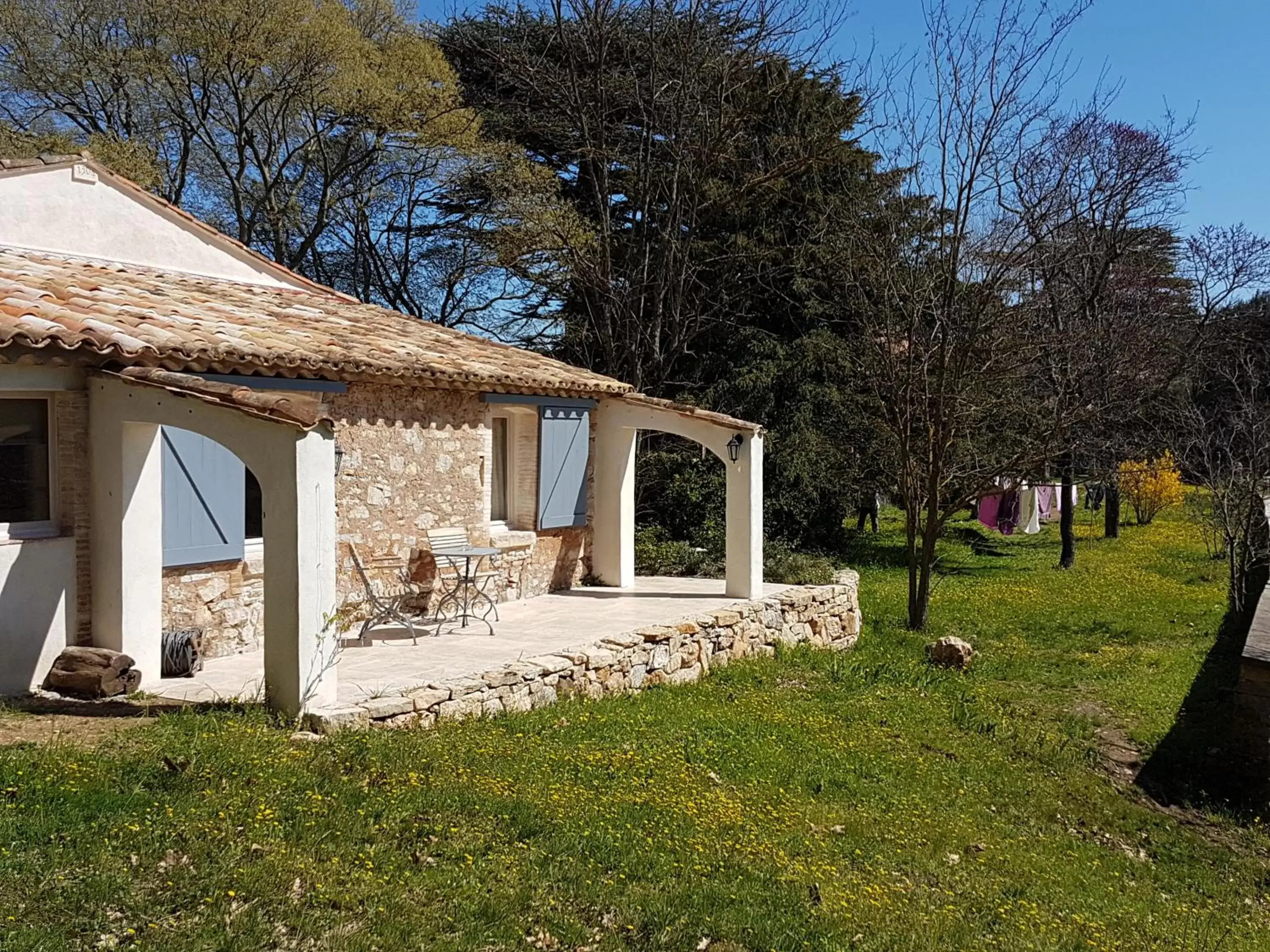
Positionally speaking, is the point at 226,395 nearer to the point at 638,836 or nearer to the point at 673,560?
the point at 638,836

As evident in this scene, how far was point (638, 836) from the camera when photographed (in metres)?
5.27

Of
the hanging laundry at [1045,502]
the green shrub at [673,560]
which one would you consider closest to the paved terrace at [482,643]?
the green shrub at [673,560]

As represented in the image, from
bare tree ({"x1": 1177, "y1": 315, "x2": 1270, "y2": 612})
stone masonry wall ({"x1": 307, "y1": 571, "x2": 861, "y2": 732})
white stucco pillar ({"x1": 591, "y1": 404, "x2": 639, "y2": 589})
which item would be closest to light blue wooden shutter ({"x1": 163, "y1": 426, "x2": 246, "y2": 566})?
stone masonry wall ({"x1": 307, "y1": 571, "x2": 861, "y2": 732})

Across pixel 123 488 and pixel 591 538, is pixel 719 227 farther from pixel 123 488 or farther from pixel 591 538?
pixel 123 488

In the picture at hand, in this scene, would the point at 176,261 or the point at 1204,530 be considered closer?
the point at 176,261

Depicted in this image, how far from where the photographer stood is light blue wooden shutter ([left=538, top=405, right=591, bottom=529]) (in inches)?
459

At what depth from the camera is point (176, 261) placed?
37.0 feet

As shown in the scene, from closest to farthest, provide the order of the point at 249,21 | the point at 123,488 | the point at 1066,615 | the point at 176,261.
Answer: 1. the point at 123,488
2. the point at 176,261
3. the point at 1066,615
4. the point at 249,21

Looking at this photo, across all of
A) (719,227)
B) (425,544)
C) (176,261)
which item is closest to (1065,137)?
(719,227)

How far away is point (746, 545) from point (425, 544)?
393 centimetres

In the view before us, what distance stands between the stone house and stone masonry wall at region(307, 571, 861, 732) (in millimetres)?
513

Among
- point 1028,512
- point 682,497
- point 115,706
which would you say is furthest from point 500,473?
point 1028,512

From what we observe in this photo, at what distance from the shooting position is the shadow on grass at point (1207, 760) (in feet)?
26.4

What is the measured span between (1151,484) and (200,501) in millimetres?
24928
